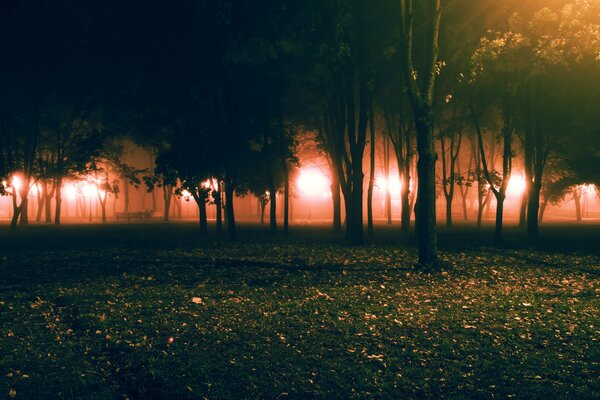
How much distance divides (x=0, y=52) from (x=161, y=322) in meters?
26.7

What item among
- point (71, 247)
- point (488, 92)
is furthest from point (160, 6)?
point (488, 92)

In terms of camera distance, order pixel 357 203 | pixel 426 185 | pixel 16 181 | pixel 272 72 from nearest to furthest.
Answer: pixel 426 185
pixel 357 203
pixel 272 72
pixel 16 181

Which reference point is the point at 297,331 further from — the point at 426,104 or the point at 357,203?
the point at 357,203

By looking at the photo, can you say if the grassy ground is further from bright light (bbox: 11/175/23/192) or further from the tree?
Result: bright light (bbox: 11/175/23/192)

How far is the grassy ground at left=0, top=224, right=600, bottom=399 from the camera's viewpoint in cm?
634

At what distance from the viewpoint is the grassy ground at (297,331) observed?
634 cm

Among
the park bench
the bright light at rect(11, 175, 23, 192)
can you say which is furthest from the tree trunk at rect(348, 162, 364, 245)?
the park bench

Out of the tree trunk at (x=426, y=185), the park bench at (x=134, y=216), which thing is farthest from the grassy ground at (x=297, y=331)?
the park bench at (x=134, y=216)

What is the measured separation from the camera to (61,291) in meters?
12.5

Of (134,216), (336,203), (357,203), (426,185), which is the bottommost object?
(134,216)

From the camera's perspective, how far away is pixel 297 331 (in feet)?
29.2

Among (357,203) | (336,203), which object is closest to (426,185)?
(357,203)

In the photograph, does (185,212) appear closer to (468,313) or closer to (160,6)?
(160,6)

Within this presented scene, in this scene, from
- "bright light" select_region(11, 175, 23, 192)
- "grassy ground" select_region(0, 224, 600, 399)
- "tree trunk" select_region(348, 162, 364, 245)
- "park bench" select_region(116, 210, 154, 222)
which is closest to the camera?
"grassy ground" select_region(0, 224, 600, 399)
